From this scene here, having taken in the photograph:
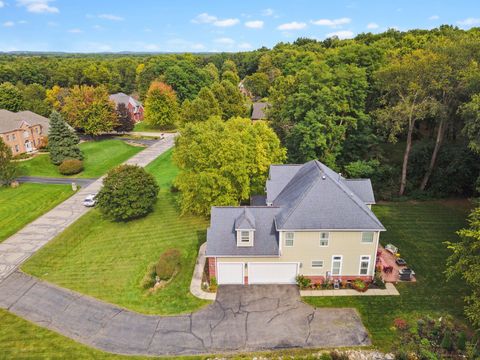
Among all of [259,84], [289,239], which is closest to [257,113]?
[259,84]

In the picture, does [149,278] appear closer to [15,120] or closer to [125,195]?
[125,195]

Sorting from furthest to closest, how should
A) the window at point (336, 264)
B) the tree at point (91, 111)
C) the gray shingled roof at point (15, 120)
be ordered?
the tree at point (91, 111), the gray shingled roof at point (15, 120), the window at point (336, 264)

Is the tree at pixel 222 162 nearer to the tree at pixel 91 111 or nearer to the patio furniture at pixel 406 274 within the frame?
the patio furniture at pixel 406 274

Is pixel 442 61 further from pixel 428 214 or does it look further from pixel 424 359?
pixel 424 359

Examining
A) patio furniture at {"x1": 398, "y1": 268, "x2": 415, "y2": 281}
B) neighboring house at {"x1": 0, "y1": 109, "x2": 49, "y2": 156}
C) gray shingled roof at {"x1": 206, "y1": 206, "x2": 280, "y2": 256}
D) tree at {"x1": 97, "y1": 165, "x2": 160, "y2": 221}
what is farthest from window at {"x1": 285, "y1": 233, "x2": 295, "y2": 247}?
neighboring house at {"x1": 0, "y1": 109, "x2": 49, "y2": 156}

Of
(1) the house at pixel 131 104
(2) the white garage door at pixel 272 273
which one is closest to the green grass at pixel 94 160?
(1) the house at pixel 131 104

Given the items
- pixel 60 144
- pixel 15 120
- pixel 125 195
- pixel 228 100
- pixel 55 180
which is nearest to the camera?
pixel 125 195

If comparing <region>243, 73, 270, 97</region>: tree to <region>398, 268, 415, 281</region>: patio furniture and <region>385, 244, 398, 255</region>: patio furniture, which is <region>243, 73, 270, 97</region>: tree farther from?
<region>398, 268, 415, 281</region>: patio furniture
